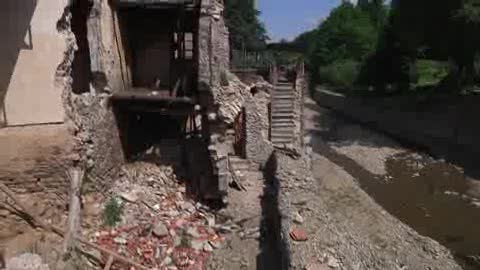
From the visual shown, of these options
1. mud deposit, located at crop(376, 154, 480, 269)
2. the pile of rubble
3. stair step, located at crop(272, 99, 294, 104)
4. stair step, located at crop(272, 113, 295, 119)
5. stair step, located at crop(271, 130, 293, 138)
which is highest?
stair step, located at crop(272, 99, 294, 104)

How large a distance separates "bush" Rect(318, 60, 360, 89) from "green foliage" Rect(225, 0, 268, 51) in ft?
22.8

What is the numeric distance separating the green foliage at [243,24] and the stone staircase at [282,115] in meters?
22.1

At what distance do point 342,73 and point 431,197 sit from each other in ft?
87.6

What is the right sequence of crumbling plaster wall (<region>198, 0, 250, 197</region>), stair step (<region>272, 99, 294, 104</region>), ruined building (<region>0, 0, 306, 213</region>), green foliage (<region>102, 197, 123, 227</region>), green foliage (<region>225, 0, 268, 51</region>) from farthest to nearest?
green foliage (<region>225, 0, 268, 51</region>), stair step (<region>272, 99, 294, 104</region>), crumbling plaster wall (<region>198, 0, 250, 197</region>), green foliage (<region>102, 197, 123, 227</region>), ruined building (<region>0, 0, 306, 213</region>)

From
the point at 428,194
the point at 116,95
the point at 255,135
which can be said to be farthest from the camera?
the point at 428,194

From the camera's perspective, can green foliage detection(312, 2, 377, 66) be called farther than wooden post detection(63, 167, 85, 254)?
Yes

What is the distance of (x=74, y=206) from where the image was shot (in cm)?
999

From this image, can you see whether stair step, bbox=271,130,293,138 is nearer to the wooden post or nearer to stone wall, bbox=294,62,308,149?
stone wall, bbox=294,62,308,149

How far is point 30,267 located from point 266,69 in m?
10.4

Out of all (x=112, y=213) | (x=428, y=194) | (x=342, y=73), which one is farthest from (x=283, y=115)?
(x=342, y=73)

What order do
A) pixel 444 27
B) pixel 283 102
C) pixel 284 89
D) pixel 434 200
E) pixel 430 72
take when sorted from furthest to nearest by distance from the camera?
pixel 430 72 < pixel 444 27 < pixel 434 200 < pixel 284 89 < pixel 283 102

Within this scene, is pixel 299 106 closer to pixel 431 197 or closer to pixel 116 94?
pixel 431 197

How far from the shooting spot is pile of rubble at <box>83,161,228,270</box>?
34.1ft

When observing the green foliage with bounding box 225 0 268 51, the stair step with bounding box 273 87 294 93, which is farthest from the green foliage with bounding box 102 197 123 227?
the green foliage with bounding box 225 0 268 51
